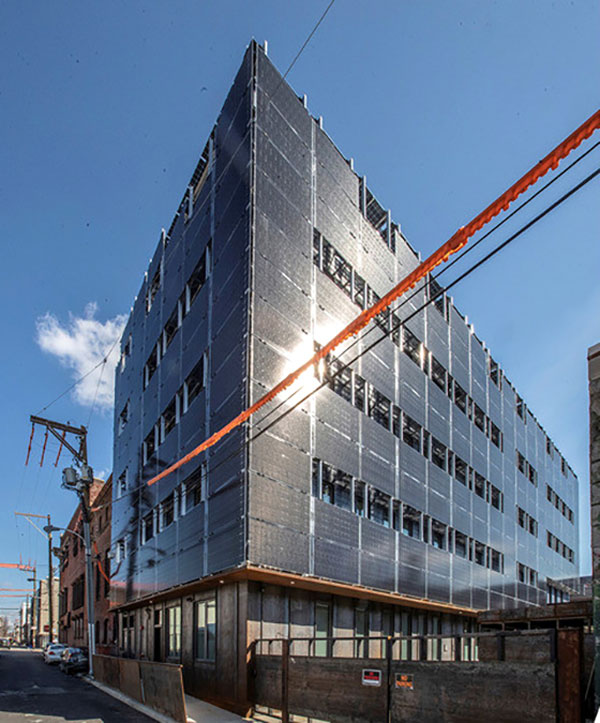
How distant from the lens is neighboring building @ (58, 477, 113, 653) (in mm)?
40656

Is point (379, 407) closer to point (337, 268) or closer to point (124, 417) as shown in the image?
point (337, 268)

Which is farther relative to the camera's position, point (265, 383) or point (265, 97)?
point (265, 97)

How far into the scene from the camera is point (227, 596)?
60.2 feet

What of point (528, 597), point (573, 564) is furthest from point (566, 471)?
point (528, 597)

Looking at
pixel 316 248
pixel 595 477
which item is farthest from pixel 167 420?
pixel 595 477

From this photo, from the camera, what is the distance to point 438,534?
29.2 m

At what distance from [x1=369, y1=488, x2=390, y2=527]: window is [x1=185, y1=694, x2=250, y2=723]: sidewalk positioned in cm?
850

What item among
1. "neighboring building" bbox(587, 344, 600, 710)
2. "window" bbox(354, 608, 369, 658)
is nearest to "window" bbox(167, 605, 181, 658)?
"window" bbox(354, 608, 369, 658)

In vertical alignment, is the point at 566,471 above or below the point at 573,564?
above

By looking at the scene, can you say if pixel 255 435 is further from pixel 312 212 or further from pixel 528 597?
pixel 528 597

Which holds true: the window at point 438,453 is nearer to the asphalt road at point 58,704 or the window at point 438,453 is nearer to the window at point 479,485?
the window at point 479,485

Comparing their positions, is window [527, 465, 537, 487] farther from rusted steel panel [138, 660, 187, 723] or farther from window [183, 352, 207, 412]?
rusted steel panel [138, 660, 187, 723]

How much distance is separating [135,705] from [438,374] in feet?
68.2

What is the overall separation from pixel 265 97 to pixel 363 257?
26.0ft
